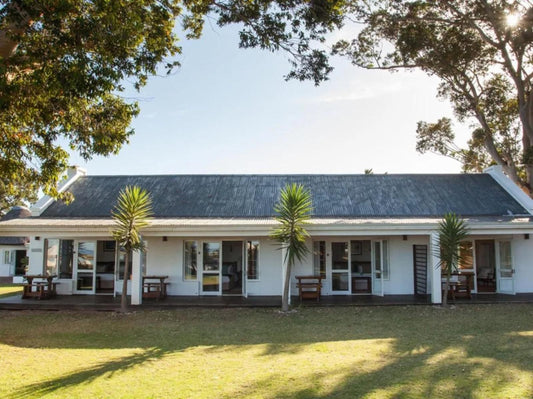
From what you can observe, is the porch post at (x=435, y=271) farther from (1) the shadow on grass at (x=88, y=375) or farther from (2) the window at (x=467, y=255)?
(1) the shadow on grass at (x=88, y=375)

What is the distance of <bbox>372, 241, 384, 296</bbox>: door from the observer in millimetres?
14859

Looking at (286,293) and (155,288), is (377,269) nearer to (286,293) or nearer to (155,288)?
(286,293)

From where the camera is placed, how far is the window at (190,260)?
14945mm

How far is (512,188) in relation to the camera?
17.6m

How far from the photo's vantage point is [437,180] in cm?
1866

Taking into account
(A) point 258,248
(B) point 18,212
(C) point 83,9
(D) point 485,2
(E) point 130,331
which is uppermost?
(D) point 485,2

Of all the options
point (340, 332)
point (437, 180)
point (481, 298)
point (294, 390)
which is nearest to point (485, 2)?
point (437, 180)

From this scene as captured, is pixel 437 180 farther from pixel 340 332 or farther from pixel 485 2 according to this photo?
pixel 340 332

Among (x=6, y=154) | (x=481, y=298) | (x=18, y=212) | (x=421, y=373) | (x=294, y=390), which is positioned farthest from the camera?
(x=18, y=212)

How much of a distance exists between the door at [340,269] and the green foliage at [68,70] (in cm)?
859

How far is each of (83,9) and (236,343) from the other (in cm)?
722

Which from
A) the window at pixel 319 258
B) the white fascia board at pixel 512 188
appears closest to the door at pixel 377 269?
the window at pixel 319 258

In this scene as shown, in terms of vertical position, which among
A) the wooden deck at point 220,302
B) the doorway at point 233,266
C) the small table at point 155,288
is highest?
the doorway at point 233,266

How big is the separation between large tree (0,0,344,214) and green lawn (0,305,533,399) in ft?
13.7
